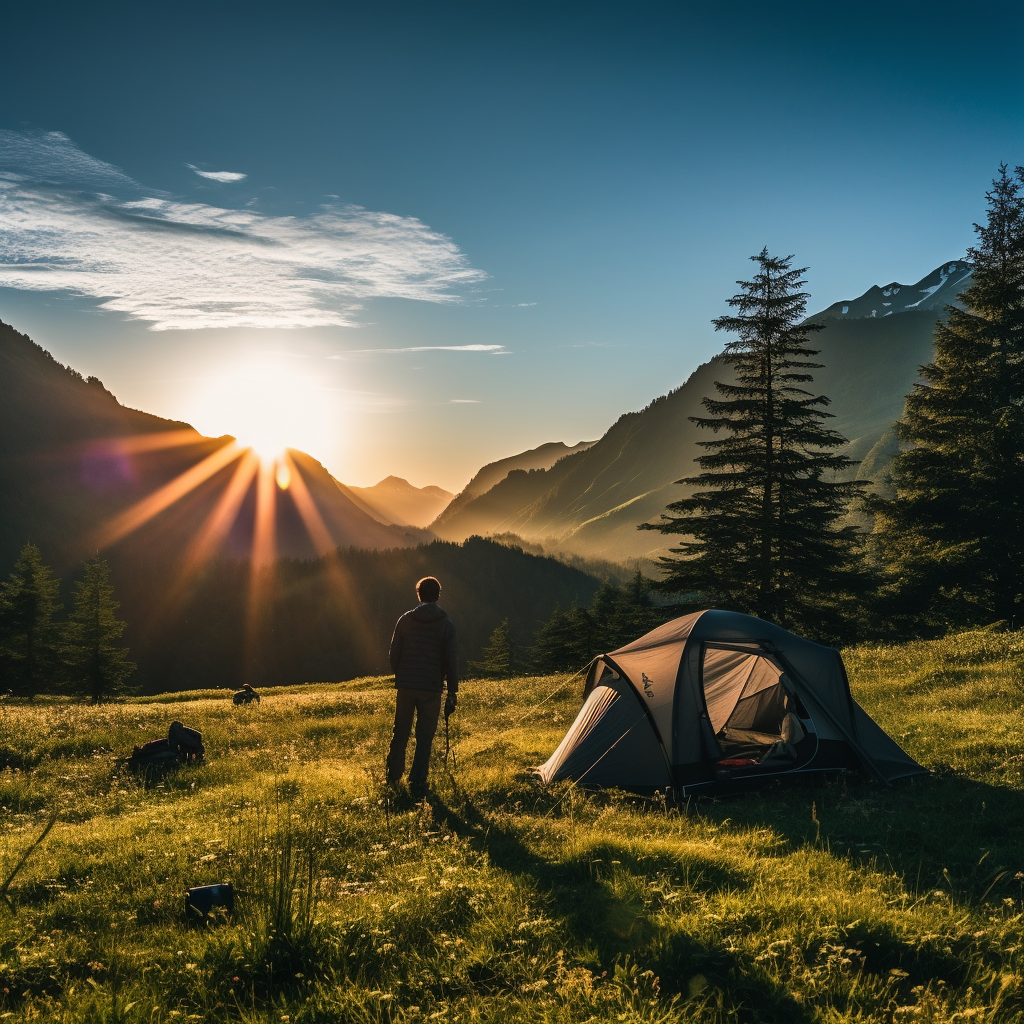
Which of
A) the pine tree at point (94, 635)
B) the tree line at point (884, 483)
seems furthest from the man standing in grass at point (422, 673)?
the pine tree at point (94, 635)

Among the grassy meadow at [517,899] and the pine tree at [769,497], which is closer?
the grassy meadow at [517,899]

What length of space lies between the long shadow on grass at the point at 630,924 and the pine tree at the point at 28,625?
55201mm

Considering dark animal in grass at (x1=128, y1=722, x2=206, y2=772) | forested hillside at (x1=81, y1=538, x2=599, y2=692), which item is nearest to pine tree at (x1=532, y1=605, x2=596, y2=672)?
dark animal in grass at (x1=128, y1=722, x2=206, y2=772)

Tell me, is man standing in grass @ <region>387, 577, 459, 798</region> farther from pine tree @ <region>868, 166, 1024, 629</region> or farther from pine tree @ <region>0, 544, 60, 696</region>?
pine tree @ <region>0, 544, 60, 696</region>

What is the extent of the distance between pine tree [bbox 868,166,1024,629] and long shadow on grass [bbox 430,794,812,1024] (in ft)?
73.8

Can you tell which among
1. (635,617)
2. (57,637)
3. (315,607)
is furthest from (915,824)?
(315,607)

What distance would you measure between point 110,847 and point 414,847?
3233 mm

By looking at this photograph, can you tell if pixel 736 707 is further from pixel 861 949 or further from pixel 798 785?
pixel 861 949

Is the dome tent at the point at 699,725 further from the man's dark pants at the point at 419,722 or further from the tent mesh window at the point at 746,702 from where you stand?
the man's dark pants at the point at 419,722

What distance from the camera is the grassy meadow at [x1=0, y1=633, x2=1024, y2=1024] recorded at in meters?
4.08

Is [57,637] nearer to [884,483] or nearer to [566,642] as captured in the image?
[566,642]

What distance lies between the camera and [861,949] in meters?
4.66

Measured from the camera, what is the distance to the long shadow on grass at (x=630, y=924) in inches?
164

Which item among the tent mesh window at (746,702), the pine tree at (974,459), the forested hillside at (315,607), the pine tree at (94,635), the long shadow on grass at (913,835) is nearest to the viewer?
the long shadow on grass at (913,835)
